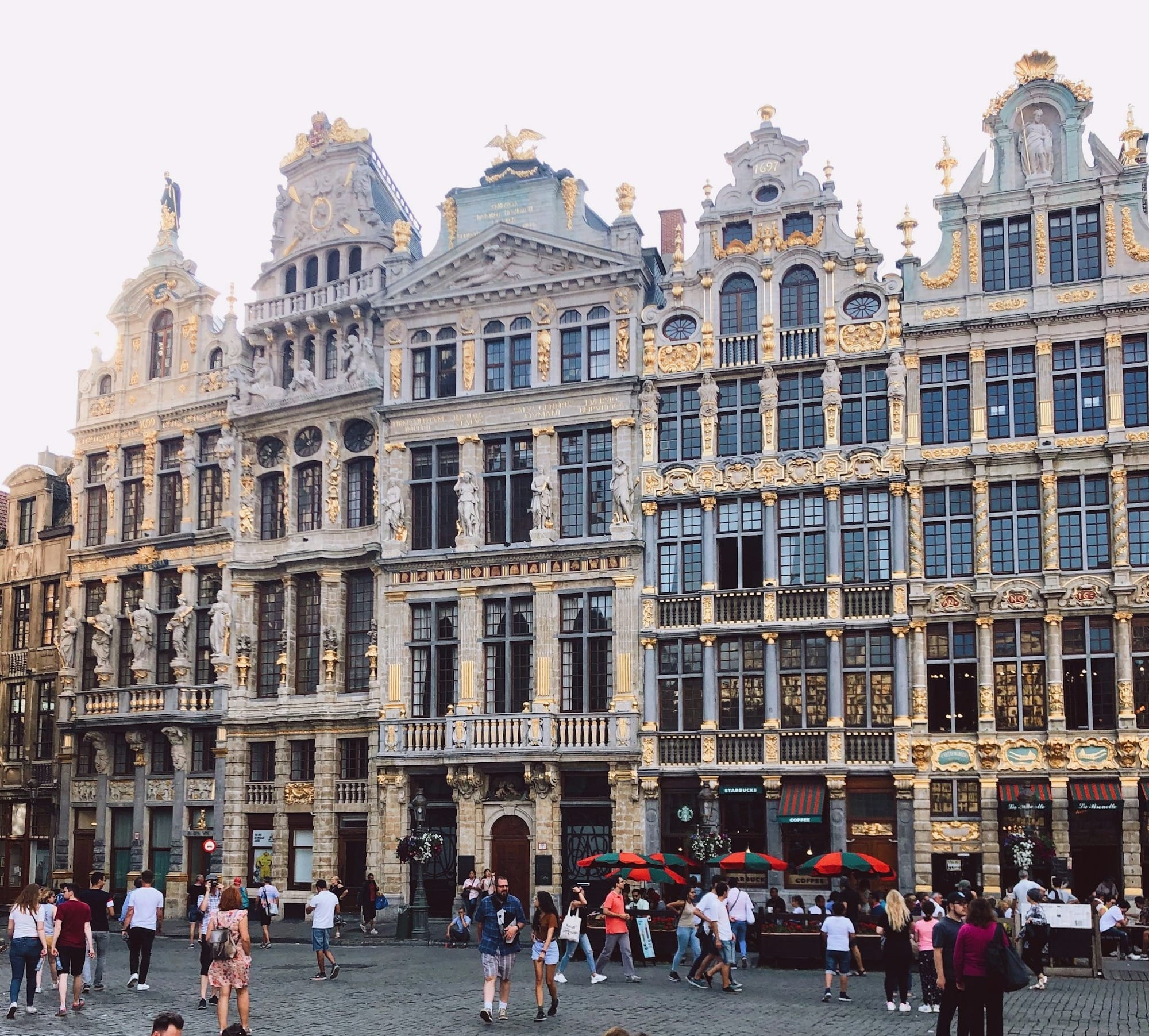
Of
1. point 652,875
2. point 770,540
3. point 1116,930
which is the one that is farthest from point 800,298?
point 1116,930

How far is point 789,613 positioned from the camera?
3838 centimetres

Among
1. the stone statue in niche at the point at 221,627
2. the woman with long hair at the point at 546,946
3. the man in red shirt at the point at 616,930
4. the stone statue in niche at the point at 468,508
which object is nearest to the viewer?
the woman with long hair at the point at 546,946

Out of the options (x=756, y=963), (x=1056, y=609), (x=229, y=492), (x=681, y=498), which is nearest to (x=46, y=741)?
(x=229, y=492)

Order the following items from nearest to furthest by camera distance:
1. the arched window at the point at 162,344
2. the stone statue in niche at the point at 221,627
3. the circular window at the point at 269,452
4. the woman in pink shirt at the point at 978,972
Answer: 1. the woman in pink shirt at the point at 978,972
2. the stone statue in niche at the point at 221,627
3. the circular window at the point at 269,452
4. the arched window at the point at 162,344

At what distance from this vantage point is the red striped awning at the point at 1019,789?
35438mm

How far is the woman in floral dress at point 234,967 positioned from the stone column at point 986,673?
69.9ft

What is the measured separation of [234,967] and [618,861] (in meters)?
15.2

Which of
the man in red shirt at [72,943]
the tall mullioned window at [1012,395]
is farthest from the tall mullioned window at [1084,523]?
the man in red shirt at [72,943]

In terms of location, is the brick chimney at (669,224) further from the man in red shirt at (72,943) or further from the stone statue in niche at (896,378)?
the man in red shirt at (72,943)

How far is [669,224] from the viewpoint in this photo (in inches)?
1809

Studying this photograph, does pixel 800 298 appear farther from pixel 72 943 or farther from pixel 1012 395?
Answer: pixel 72 943

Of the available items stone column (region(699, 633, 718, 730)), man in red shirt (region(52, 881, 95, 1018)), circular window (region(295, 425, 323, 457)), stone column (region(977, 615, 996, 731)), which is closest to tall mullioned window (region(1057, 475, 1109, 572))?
stone column (region(977, 615, 996, 731))

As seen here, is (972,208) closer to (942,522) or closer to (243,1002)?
(942,522)

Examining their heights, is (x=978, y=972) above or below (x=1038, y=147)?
below
